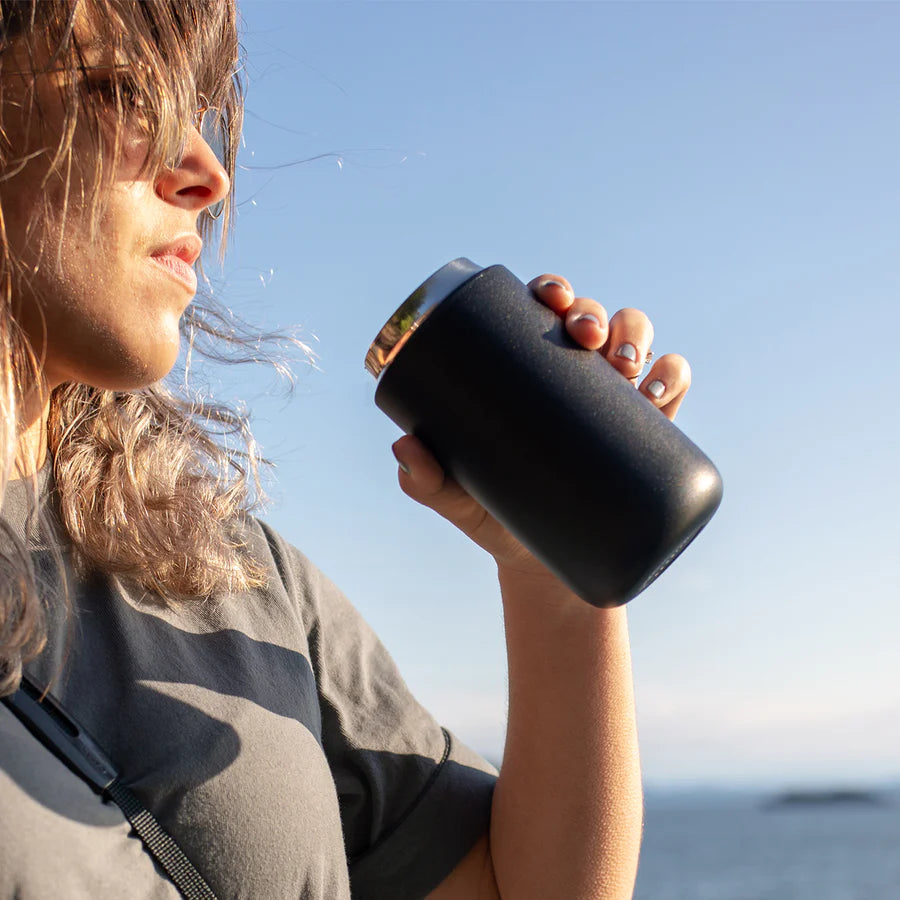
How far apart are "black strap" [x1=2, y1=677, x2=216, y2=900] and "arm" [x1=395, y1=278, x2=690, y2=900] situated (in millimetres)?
427

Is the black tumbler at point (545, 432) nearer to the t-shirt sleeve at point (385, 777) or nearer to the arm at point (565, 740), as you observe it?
the arm at point (565, 740)

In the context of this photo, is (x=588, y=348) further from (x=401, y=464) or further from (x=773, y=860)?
(x=773, y=860)

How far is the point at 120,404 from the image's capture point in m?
1.37

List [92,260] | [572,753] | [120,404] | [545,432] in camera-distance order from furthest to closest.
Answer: [120,404] → [572,753] → [92,260] → [545,432]

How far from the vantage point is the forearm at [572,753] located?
1225mm

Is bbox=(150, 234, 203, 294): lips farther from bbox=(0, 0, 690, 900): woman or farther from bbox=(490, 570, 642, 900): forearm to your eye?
bbox=(490, 570, 642, 900): forearm

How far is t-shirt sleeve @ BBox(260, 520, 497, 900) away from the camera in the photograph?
125cm

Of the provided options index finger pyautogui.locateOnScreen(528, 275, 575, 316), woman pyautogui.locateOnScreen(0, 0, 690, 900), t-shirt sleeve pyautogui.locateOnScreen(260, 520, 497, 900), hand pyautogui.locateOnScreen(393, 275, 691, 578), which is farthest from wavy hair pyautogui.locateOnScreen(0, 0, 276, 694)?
index finger pyautogui.locateOnScreen(528, 275, 575, 316)

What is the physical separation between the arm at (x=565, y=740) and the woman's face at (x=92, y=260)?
15.5 inches

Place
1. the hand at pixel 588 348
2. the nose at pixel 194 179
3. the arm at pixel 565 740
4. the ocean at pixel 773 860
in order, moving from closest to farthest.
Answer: the hand at pixel 588 348 → the nose at pixel 194 179 → the arm at pixel 565 740 → the ocean at pixel 773 860

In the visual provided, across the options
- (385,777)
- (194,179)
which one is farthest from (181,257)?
(385,777)

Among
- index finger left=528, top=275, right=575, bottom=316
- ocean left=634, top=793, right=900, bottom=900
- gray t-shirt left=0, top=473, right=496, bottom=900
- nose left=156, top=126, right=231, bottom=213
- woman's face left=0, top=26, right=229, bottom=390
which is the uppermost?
index finger left=528, top=275, right=575, bottom=316

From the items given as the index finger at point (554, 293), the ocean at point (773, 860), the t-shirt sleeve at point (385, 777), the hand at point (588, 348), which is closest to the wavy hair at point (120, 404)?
the t-shirt sleeve at point (385, 777)

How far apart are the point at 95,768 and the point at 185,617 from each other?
23 cm
